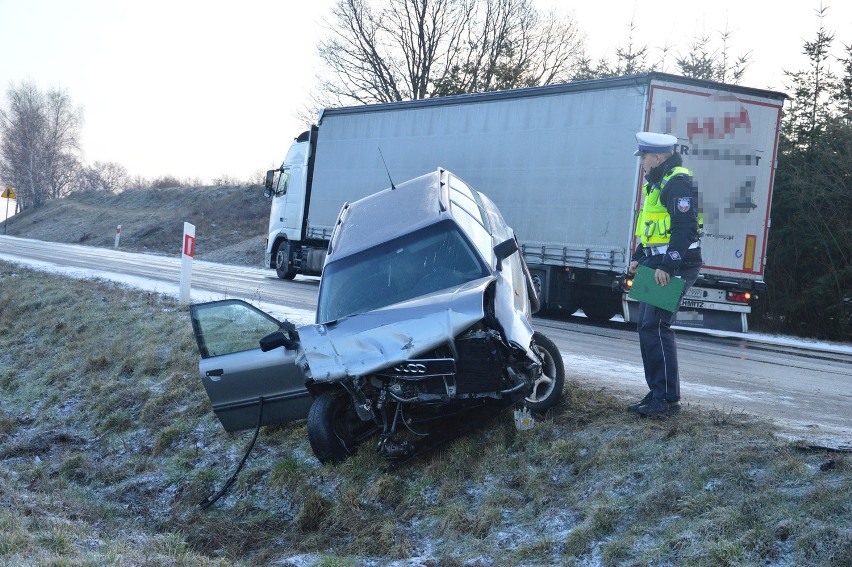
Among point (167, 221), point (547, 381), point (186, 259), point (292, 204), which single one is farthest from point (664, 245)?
point (167, 221)

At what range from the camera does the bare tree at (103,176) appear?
84312 mm

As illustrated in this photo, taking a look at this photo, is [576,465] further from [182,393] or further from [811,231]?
[811,231]

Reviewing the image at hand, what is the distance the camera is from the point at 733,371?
1016 centimetres

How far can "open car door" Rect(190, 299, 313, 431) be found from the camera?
6.93 metres

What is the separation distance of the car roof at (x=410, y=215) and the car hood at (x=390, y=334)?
1163 mm

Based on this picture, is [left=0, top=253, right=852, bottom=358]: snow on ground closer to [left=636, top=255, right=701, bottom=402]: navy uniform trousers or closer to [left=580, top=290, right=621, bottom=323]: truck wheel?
[left=580, top=290, right=621, bottom=323]: truck wheel

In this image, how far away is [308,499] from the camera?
6281mm

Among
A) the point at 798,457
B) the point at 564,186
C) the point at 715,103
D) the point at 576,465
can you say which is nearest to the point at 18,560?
the point at 576,465

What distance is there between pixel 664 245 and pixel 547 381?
145 centimetres

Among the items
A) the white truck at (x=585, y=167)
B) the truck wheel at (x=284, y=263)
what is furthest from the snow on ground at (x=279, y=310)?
the truck wheel at (x=284, y=263)

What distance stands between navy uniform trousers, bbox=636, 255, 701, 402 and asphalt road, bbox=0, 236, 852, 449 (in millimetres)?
433

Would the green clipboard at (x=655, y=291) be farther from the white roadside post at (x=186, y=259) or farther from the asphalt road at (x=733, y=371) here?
the white roadside post at (x=186, y=259)

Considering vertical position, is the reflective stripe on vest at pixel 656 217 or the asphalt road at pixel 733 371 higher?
the reflective stripe on vest at pixel 656 217

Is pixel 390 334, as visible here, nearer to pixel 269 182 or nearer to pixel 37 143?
pixel 269 182
